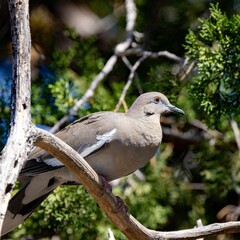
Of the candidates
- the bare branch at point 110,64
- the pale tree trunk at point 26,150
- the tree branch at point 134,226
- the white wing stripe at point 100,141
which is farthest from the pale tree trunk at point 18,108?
the bare branch at point 110,64

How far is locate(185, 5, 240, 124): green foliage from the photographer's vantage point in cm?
Result: 369

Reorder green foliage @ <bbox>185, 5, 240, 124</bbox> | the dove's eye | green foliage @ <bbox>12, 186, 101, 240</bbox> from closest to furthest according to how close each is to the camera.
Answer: the dove's eye
green foliage @ <bbox>185, 5, 240, 124</bbox>
green foliage @ <bbox>12, 186, 101, 240</bbox>

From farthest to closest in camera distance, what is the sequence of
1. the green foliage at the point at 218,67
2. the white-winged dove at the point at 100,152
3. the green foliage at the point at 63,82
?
1. the green foliage at the point at 63,82
2. the green foliage at the point at 218,67
3. the white-winged dove at the point at 100,152

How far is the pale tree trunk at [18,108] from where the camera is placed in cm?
216

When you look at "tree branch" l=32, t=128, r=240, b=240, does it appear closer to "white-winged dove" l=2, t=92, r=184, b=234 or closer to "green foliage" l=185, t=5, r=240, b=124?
"white-winged dove" l=2, t=92, r=184, b=234

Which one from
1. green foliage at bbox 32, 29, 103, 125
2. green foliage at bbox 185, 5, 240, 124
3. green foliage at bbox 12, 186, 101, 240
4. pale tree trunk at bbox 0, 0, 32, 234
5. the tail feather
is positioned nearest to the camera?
pale tree trunk at bbox 0, 0, 32, 234

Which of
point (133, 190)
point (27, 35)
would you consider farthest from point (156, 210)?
point (27, 35)

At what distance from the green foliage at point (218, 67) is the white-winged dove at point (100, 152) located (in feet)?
1.12

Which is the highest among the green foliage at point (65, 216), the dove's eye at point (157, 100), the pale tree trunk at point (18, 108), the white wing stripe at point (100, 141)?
the pale tree trunk at point (18, 108)

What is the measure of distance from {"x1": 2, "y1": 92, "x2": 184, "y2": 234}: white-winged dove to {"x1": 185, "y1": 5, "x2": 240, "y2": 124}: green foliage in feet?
1.12

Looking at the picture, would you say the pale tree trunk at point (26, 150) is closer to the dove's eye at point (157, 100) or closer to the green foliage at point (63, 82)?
the dove's eye at point (157, 100)

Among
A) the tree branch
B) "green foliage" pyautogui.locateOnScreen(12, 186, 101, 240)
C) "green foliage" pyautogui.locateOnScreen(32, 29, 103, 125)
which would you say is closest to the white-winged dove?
the tree branch

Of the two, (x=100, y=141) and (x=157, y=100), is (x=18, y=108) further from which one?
(x=157, y=100)

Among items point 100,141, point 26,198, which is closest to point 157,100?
point 100,141
